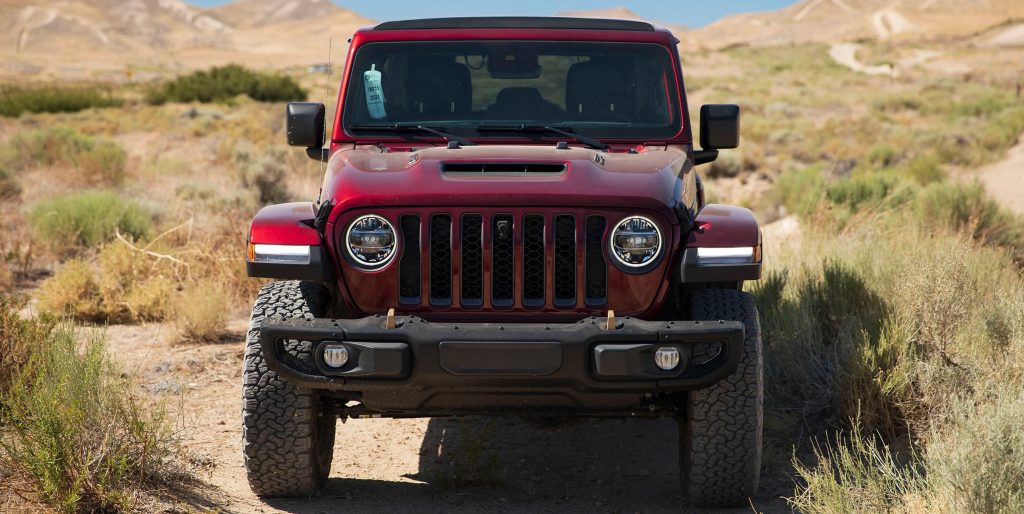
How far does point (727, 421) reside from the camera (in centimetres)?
437

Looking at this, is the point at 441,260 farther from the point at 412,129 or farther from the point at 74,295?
the point at 74,295

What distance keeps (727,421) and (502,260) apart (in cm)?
111

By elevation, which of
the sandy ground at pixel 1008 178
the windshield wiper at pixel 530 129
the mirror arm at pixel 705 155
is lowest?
the sandy ground at pixel 1008 178

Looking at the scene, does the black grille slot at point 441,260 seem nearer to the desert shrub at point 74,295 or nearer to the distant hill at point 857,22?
the desert shrub at point 74,295

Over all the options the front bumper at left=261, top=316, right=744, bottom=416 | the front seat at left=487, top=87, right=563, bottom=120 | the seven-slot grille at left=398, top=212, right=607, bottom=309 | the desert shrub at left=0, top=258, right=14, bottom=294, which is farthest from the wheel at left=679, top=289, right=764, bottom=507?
the desert shrub at left=0, top=258, right=14, bottom=294

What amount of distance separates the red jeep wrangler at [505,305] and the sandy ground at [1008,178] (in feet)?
32.5

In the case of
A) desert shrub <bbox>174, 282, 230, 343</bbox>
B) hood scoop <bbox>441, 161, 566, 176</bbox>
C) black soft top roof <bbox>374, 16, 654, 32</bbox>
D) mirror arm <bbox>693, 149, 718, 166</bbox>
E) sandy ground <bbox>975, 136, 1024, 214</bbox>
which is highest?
black soft top roof <bbox>374, 16, 654, 32</bbox>

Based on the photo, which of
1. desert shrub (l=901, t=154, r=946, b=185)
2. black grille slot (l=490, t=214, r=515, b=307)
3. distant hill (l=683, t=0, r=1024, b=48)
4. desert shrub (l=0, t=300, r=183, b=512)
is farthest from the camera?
distant hill (l=683, t=0, r=1024, b=48)

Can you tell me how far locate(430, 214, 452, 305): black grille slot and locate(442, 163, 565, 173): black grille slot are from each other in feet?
1.02

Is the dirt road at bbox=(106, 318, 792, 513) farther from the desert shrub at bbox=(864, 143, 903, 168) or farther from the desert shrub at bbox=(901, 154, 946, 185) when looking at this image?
the desert shrub at bbox=(864, 143, 903, 168)

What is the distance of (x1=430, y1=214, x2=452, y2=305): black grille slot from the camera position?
4242 millimetres

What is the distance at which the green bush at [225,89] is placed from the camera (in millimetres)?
38938

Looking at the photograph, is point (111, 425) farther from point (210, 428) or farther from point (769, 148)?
point (769, 148)

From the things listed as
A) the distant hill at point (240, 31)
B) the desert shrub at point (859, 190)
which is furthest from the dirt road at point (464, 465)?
the distant hill at point (240, 31)
